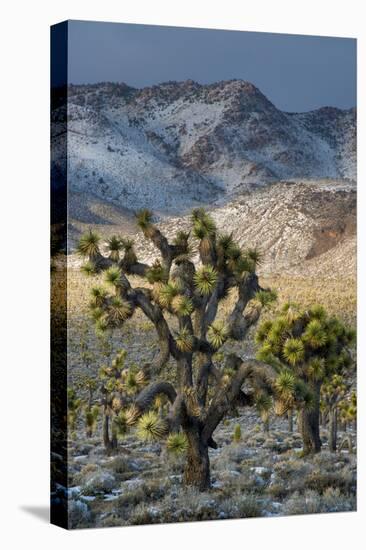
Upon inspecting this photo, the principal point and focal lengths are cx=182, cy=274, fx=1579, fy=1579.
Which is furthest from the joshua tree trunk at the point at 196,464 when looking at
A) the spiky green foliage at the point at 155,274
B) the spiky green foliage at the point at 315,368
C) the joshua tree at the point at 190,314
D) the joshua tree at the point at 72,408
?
the spiky green foliage at the point at 155,274

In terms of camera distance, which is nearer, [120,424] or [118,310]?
[120,424]

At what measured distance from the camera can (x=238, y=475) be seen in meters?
18.2

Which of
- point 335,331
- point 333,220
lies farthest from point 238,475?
point 333,220

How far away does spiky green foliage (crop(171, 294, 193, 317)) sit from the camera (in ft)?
57.8

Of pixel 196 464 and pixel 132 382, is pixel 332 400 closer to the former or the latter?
pixel 196 464

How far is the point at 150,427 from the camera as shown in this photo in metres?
17.3

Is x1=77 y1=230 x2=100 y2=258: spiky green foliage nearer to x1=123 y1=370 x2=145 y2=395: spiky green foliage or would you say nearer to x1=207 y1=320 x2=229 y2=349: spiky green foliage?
x1=123 y1=370 x2=145 y2=395: spiky green foliage

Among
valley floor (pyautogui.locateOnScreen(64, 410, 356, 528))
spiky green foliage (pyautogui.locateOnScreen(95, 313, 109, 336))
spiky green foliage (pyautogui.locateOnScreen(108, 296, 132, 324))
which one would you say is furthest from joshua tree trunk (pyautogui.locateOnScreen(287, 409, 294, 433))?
spiky green foliage (pyautogui.locateOnScreen(95, 313, 109, 336))

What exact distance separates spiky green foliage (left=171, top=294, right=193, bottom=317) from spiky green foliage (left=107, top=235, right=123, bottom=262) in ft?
2.63

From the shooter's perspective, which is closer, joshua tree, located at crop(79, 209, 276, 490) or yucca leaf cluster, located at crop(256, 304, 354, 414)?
joshua tree, located at crop(79, 209, 276, 490)

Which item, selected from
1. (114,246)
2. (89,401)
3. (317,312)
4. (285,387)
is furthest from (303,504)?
(114,246)

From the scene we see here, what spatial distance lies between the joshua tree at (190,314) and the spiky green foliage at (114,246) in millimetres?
11

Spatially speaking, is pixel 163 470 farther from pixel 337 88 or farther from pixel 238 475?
pixel 337 88

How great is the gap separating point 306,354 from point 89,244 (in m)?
3.06
